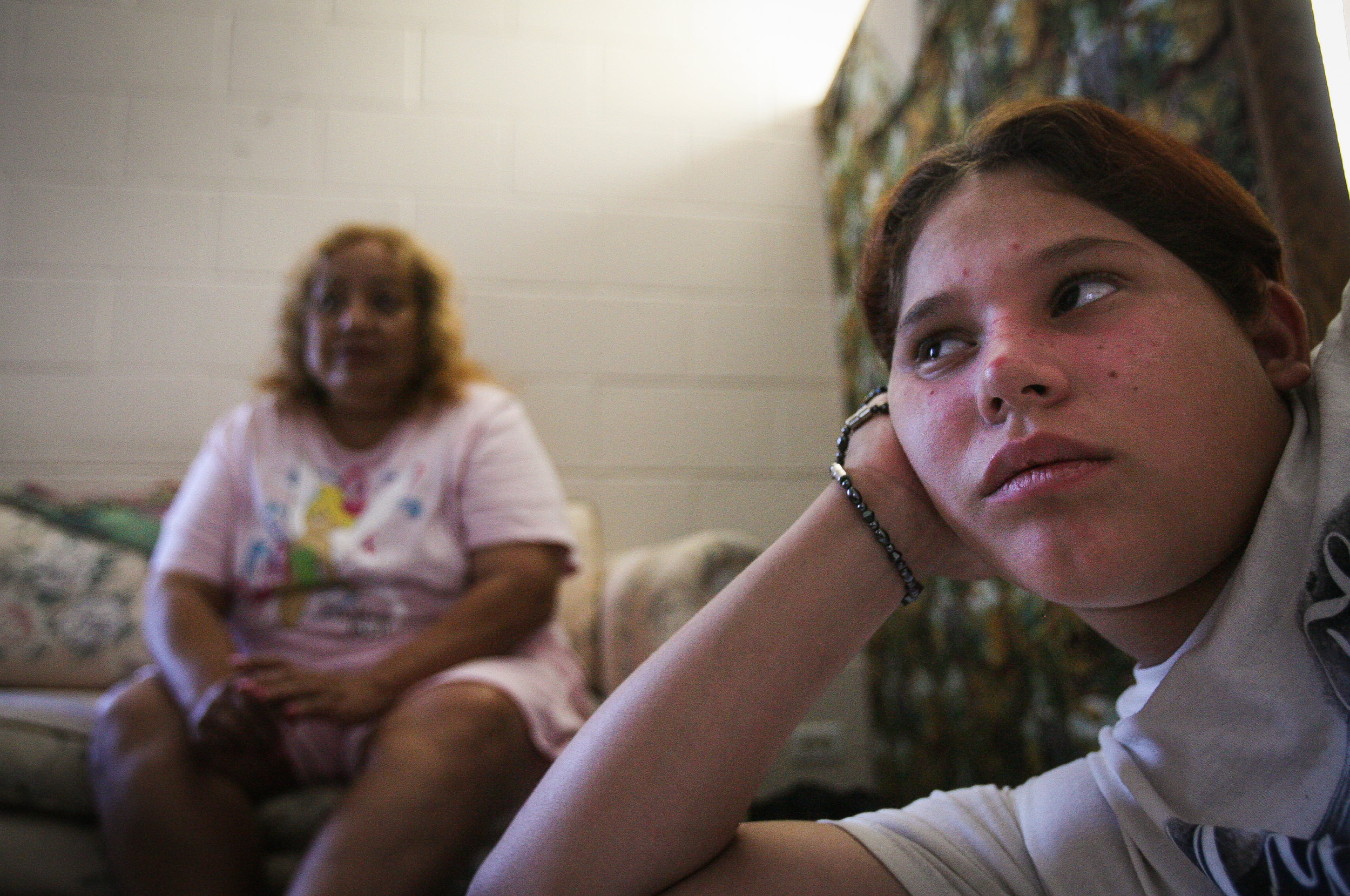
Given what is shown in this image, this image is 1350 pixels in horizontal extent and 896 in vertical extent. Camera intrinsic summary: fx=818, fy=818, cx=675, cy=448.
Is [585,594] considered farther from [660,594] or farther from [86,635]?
[86,635]

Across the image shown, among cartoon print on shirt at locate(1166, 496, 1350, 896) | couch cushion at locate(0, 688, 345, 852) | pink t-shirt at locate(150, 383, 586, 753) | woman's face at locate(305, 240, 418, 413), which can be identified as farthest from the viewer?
woman's face at locate(305, 240, 418, 413)

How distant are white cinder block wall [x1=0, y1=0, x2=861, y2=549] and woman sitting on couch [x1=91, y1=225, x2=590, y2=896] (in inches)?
16.9

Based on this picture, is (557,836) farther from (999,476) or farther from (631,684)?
(999,476)

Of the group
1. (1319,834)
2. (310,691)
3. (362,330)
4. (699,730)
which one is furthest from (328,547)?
(1319,834)

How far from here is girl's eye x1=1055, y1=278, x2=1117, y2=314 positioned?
43 cm

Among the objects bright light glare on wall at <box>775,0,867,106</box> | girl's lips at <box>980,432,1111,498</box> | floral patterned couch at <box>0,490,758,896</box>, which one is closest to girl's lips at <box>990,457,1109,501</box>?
girl's lips at <box>980,432,1111,498</box>

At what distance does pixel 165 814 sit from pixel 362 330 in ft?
2.16

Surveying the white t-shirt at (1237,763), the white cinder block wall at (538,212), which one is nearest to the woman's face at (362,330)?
the white cinder block wall at (538,212)

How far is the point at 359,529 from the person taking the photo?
3.46 feet

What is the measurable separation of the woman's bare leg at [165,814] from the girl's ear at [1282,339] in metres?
0.93

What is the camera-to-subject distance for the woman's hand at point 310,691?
85 cm

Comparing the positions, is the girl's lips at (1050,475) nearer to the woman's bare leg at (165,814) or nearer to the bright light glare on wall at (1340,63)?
the bright light glare on wall at (1340,63)

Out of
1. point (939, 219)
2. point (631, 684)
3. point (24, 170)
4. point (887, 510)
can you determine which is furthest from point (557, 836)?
point (24, 170)

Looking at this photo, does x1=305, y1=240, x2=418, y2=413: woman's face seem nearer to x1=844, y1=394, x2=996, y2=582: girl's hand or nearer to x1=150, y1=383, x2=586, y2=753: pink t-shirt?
x1=150, y1=383, x2=586, y2=753: pink t-shirt
